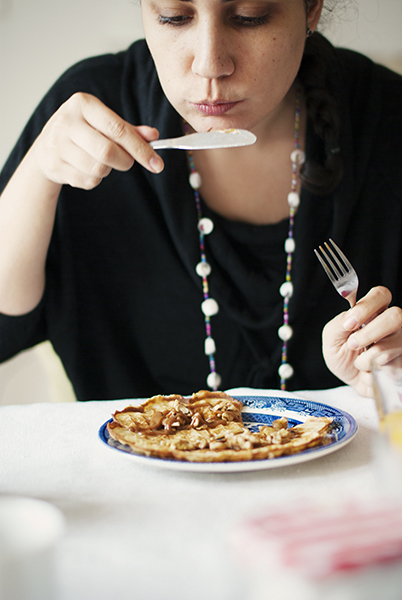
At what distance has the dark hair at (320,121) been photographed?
1.28 metres

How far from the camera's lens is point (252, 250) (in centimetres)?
133

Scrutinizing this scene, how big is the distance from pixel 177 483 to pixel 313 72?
111cm

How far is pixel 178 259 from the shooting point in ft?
4.46

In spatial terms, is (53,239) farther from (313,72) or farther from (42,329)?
(313,72)

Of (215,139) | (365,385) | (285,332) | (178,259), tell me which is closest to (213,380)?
(285,332)

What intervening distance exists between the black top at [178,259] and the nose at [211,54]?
35 cm

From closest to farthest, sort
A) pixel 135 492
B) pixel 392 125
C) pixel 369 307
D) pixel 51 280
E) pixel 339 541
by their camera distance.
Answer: pixel 339 541 < pixel 135 492 < pixel 369 307 < pixel 51 280 < pixel 392 125

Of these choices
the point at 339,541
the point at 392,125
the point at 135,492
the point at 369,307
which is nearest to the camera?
the point at 339,541

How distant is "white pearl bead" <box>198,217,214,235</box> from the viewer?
50.5 inches

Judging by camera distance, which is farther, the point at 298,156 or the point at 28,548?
the point at 298,156

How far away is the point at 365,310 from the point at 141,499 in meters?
0.49

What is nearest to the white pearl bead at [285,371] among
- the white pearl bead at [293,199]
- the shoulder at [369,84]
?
the white pearl bead at [293,199]

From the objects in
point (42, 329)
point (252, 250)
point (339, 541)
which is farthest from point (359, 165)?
point (339, 541)

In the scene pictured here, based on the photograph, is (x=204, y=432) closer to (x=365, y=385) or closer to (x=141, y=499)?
(x=141, y=499)
